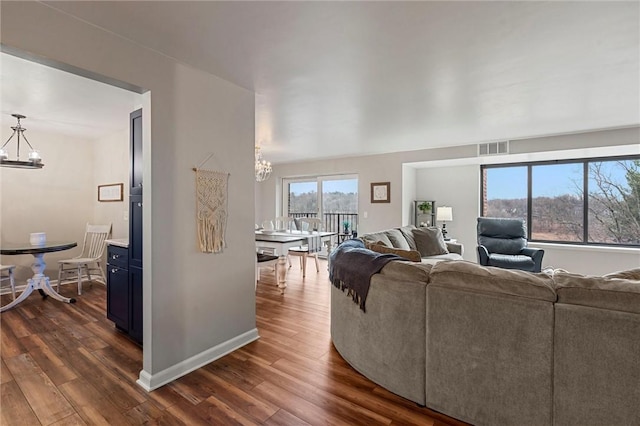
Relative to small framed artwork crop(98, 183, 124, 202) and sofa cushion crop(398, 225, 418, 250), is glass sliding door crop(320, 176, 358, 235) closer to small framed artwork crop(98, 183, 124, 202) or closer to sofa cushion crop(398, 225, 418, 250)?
sofa cushion crop(398, 225, 418, 250)

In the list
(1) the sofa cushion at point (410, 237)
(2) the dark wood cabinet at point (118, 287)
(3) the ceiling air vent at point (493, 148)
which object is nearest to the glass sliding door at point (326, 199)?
(1) the sofa cushion at point (410, 237)

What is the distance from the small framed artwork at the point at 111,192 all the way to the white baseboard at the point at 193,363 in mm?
3177

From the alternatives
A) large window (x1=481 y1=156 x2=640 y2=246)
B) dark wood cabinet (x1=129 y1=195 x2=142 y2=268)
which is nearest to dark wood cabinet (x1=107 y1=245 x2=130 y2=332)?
dark wood cabinet (x1=129 y1=195 x2=142 y2=268)

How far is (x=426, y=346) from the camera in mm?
1856

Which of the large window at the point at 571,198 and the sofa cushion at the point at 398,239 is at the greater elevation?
the large window at the point at 571,198

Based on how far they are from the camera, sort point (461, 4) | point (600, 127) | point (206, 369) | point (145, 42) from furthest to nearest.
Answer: point (600, 127), point (206, 369), point (145, 42), point (461, 4)

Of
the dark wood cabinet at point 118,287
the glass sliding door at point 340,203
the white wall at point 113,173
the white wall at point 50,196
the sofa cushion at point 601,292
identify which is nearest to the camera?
the sofa cushion at point 601,292

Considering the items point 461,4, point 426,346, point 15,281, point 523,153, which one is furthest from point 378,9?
point 15,281

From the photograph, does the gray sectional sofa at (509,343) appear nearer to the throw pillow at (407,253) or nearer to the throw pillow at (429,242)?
the throw pillow at (407,253)

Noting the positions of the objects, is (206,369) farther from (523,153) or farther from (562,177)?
(562,177)

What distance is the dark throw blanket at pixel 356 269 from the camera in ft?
7.14

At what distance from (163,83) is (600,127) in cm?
541

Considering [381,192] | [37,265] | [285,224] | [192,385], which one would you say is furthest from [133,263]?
[285,224]

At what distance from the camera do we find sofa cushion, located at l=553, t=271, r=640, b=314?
1398 millimetres
